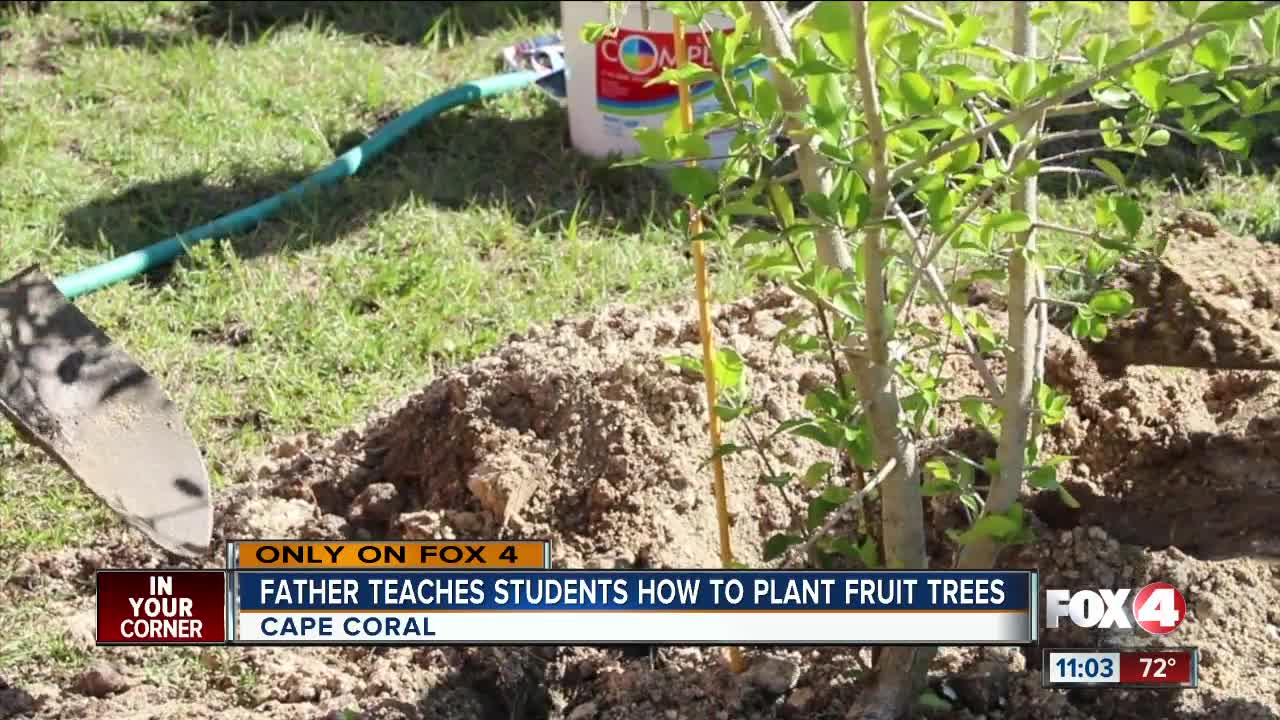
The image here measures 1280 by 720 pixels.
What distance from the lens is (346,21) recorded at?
5.37 m

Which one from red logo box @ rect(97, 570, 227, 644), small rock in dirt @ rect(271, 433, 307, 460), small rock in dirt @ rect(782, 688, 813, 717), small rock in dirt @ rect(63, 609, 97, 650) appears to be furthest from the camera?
small rock in dirt @ rect(271, 433, 307, 460)

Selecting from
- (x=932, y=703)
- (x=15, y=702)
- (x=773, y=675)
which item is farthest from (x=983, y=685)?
(x=15, y=702)

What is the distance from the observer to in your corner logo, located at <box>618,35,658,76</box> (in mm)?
4477

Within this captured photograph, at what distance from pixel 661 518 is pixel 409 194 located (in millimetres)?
1680

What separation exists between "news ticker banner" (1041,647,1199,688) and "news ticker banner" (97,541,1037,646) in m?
0.09

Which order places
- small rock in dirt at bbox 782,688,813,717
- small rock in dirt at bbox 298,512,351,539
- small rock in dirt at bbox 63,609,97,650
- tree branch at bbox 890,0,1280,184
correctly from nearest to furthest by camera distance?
1. tree branch at bbox 890,0,1280,184
2. small rock in dirt at bbox 782,688,813,717
3. small rock in dirt at bbox 63,609,97,650
4. small rock in dirt at bbox 298,512,351,539

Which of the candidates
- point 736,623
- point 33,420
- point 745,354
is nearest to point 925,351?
point 745,354

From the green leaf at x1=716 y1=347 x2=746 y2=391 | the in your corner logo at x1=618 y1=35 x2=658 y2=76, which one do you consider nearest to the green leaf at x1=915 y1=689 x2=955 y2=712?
the green leaf at x1=716 y1=347 x2=746 y2=391

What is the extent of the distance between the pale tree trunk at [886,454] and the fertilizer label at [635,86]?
2.05 meters

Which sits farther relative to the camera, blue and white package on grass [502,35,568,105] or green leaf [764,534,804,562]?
blue and white package on grass [502,35,568,105]

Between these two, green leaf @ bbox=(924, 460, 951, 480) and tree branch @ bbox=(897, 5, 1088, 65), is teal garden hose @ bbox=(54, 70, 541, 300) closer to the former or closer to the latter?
green leaf @ bbox=(924, 460, 951, 480)

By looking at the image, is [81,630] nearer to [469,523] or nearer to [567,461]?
[469,523]

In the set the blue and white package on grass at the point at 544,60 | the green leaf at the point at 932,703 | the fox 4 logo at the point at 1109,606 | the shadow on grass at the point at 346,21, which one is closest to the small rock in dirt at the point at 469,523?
the green leaf at the point at 932,703

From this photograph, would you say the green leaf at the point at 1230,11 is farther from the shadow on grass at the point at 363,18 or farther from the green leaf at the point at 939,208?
the shadow on grass at the point at 363,18
